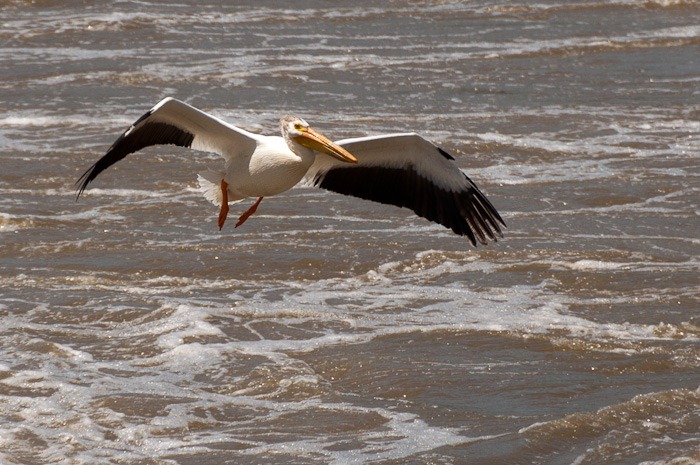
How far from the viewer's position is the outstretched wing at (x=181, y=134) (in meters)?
8.48

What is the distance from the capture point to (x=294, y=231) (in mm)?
11469

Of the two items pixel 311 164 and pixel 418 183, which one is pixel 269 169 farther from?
pixel 418 183

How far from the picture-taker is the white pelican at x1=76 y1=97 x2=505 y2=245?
8.48 m

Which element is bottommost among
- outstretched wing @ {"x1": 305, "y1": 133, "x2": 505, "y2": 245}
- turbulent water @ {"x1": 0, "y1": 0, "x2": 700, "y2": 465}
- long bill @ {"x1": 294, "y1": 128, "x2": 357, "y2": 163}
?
turbulent water @ {"x1": 0, "y1": 0, "x2": 700, "y2": 465}

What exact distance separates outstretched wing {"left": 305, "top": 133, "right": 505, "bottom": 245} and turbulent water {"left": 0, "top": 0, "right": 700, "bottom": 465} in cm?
82

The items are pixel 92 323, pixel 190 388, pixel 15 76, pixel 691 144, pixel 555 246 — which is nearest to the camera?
pixel 190 388

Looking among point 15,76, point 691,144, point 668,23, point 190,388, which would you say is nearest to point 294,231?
point 190,388

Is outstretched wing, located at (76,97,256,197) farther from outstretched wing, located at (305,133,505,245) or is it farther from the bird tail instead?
outstretched wing, located at (305,133,505,245)

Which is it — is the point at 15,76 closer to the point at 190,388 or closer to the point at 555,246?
the point at 555,246

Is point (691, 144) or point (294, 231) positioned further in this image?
point (691, 144)

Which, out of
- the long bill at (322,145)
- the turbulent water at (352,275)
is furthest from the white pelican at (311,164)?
the turbulent water at (352,275)

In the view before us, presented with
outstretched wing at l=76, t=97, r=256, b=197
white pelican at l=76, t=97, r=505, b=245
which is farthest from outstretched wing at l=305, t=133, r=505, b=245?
outstretched wing at l=76, t=97, r=256, b=197

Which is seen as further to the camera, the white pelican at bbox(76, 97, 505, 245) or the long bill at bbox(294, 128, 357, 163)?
the white pelican at bbox(76, 97, 505, 245)

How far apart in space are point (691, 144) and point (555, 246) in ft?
13.4
